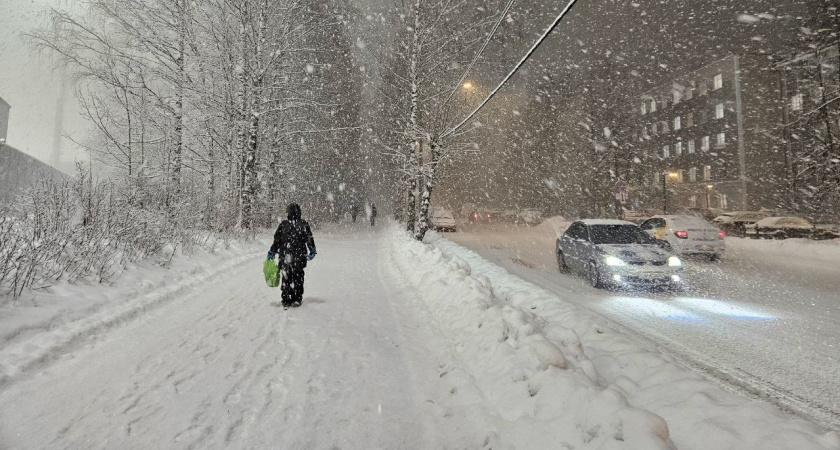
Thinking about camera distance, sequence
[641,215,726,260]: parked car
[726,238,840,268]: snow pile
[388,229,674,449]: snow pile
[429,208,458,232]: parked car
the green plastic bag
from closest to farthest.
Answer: [388,229,674,449]: snow pile
the green plastic bag
[641,215,726,260]: parked car
[726,238,840,268]: snow pile
[429,208,458,232]: parked car

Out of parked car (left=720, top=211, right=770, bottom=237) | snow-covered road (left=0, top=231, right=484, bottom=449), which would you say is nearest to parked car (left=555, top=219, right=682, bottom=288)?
snow-covered road (left=0, top=231, right=484, bottom=449)

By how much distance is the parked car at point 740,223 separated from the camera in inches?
1056

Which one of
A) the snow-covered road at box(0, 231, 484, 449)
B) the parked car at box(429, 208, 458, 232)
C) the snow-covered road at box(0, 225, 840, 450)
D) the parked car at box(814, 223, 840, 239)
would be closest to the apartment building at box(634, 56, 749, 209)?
the parked car at box(814, 223, 840, 239)

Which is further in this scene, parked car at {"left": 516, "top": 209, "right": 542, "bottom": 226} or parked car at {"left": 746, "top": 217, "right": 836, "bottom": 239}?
parked car at {"left": 516, "top": 209, "right": 542, "bottom": 226}

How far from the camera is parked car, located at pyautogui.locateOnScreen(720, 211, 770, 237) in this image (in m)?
26.8

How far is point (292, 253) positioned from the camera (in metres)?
6.84

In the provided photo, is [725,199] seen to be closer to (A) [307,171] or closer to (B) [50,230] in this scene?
(A) [307,171]

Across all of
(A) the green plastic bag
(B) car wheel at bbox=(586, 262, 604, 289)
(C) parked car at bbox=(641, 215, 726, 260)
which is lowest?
(B) car wheel at bbox=(586, 262, 604, 289)

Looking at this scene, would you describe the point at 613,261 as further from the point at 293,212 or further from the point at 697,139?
the point at 697,139

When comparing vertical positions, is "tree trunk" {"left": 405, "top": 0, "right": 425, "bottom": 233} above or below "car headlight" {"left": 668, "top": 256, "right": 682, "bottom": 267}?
above

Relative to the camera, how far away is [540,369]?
3588 mm

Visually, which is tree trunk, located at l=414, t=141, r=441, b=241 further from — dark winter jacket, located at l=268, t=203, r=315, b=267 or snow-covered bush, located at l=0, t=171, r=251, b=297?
dark winter jacket, located at l=268, t=203, r=315, b=267

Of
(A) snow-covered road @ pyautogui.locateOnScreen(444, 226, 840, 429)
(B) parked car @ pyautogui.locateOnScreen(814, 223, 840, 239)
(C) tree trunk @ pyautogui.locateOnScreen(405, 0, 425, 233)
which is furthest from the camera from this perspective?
(B) parked car @ pyautogui.locateOnScreen(814, 223, 840, 239)

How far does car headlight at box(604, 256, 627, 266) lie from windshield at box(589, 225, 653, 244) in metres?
0.76
